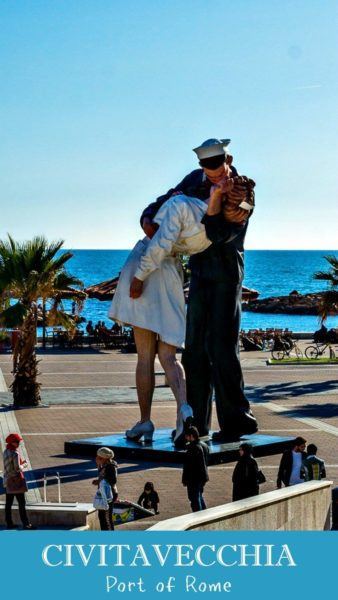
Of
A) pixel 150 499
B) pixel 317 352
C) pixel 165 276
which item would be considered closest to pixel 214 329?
pixel 165 276

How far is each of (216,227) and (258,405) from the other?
9888 millimetres

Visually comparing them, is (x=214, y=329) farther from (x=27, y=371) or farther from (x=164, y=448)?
(x=27, y=371)

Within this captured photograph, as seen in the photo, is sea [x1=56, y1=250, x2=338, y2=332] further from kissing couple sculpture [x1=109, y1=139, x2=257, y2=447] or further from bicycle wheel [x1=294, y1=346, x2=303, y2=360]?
kissing couple sculpture [x1=109, y1=139, x2=257, y2=447]

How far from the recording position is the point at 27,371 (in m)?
24.7

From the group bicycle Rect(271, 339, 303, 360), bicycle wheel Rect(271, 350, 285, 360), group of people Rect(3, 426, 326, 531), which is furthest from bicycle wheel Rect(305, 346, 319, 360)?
group of people Rect(3, 426, 326, 531)

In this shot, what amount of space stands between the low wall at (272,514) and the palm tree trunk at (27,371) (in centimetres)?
1195

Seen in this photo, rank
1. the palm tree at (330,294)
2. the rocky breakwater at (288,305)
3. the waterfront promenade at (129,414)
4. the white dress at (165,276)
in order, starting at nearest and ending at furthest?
the waterfront promenade at (129,414)
the white dress at (165,276)
the palm tree at (330,294)
the rocky breakwater at (288,305)

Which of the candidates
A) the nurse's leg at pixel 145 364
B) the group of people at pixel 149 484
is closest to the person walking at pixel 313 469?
the group of people at pixel 149 484

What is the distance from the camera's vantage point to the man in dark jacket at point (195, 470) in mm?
13008

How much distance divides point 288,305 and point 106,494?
271 feet

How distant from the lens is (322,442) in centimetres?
1939

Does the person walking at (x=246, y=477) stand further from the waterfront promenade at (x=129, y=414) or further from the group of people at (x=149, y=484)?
the waterfront promenade at (x=129, y=414)

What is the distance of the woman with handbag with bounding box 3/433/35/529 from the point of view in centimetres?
1279

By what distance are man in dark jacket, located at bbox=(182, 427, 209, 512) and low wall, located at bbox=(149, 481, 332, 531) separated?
3.88 feet
